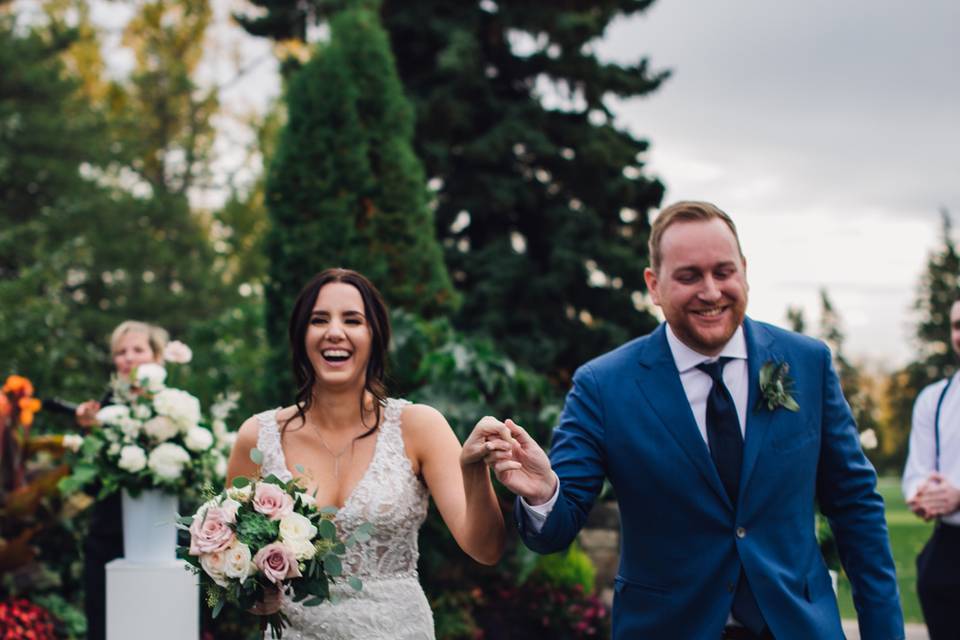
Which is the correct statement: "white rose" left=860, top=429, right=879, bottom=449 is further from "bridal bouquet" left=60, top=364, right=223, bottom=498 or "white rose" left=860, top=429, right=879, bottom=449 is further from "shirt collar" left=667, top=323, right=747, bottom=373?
"bridal bouquet" left=60, top=364, right=223, bottom=498

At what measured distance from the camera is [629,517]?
279 cm

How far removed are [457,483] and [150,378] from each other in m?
2.70

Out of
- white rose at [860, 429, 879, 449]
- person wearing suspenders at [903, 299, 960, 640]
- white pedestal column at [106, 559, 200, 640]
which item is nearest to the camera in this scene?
person wearing suspenders at [903, 299, 960, 640]

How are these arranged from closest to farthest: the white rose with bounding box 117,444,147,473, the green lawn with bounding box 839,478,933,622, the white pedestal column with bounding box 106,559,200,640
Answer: the white pedestal column with bounding box 106,559,200,640 → the white rose with bounding box 117,444,147,473 → the green lawn with bounding box 839,478,933,622

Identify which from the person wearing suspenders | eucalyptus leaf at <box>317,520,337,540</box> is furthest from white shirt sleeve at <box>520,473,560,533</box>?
the person wearing suspenders

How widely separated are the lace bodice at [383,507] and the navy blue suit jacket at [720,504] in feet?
2.47

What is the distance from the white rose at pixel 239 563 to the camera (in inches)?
110

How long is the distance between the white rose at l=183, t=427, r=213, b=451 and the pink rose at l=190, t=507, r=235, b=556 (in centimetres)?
247

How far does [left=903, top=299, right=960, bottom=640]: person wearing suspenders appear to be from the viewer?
191 inches

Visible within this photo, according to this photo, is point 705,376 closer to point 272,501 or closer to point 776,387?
point 776,387

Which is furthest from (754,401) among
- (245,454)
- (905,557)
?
(905,557)

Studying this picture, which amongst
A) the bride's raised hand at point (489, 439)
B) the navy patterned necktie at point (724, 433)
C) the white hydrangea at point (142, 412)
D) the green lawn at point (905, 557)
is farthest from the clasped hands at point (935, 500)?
the white hydrangea at point (142, 412)

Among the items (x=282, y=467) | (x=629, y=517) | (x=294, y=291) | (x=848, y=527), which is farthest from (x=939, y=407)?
(x=294, y=291)

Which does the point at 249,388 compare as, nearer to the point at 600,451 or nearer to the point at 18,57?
the point at 600,451
